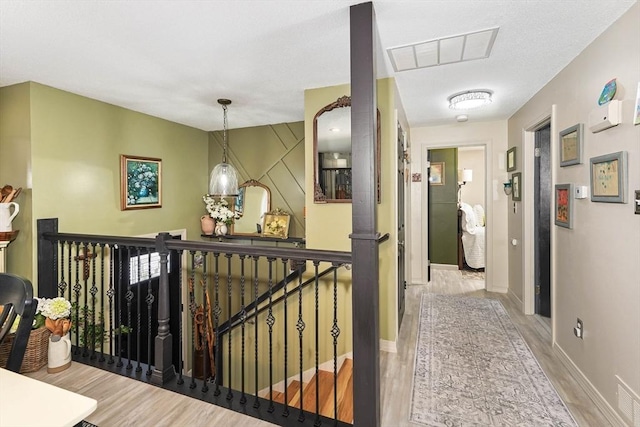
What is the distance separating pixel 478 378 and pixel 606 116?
75.6 inches

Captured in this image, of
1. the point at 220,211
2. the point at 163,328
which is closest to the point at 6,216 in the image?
the point at 163,328

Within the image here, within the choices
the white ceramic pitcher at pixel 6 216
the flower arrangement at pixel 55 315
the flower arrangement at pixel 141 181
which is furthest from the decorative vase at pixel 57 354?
the flower arrangement at pixel 141 181

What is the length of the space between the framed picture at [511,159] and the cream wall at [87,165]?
437cm

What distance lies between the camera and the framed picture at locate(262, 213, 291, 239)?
4.30 metres

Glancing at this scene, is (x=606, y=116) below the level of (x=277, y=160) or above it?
below

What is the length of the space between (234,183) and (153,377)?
2067 millimetres

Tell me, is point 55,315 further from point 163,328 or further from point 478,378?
point 478,378

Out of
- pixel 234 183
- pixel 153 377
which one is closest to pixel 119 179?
pixel 234 183

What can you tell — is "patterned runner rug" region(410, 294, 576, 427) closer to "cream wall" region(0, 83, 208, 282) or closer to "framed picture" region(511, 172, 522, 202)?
"framed picture" region(511, 172, 522, 202)

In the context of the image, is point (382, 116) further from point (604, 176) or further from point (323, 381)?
point (323, 381)

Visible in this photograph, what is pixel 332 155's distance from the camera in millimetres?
3039

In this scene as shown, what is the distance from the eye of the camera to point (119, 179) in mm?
3572

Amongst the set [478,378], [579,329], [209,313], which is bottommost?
[209,313]

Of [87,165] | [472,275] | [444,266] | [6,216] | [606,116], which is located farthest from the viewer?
[444,266]
